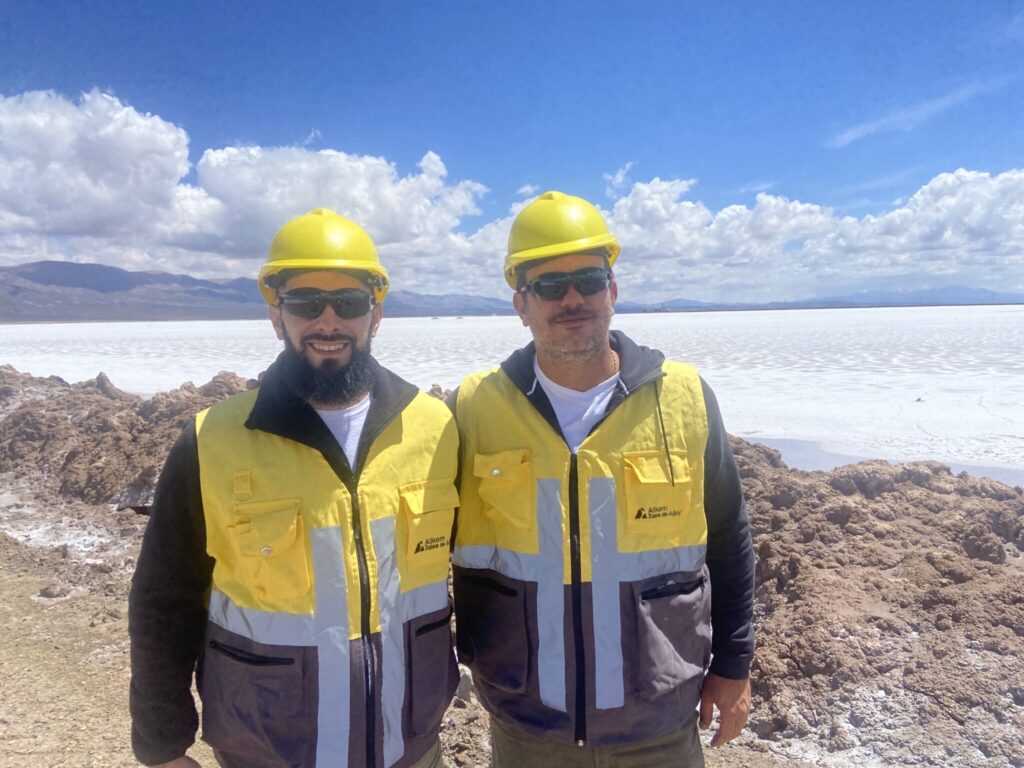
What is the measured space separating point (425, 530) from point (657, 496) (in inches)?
27.5

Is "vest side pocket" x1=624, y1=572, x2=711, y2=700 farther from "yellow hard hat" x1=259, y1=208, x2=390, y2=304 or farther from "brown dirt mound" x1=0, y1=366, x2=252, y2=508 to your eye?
"brown dirt mound" x1=0, y1=366, x2=252, y2=508

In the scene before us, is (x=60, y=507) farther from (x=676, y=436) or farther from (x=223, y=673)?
(x=676, y=436)

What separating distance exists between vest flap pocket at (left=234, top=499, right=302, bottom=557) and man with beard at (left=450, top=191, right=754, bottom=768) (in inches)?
22.5

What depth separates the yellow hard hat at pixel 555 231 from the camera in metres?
2.31

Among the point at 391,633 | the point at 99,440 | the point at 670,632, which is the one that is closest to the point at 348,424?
the point at 391,633

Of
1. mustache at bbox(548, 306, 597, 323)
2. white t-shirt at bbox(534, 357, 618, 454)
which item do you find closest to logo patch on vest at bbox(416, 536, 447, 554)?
white t-shirt at bbox(534, 357, 618, 454)

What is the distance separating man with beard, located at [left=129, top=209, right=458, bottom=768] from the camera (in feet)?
6.18

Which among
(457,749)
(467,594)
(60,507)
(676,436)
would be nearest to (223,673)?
(467,594)

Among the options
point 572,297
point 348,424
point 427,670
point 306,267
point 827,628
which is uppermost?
point 306,267

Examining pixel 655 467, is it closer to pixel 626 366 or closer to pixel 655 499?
pixel 655 499

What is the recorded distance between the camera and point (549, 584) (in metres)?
2.09

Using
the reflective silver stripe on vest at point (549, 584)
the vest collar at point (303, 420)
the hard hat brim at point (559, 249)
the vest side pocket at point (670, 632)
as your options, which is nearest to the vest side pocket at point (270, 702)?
the vest collar at point (303, 420)

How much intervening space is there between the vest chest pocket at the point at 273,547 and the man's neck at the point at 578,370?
91 cm

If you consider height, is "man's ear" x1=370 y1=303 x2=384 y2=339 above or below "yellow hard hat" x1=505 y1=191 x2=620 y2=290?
below
